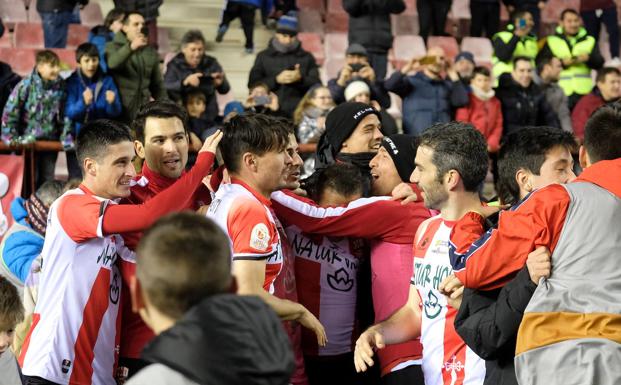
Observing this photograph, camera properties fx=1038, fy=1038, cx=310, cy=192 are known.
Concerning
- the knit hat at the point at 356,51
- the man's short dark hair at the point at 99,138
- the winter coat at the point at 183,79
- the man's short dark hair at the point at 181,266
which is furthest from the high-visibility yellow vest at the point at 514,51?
the man's short dark hair at the point at 181,266

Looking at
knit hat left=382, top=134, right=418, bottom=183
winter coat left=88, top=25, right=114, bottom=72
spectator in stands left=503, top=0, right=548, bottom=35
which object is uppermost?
spectator in stands left=503, top=0, right=548, bottom=35

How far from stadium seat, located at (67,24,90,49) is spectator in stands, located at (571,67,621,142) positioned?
20.8 feet

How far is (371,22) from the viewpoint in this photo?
1252cm

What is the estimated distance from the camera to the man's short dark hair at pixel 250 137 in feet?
16.4

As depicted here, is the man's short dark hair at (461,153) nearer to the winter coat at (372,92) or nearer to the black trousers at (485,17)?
the winter coat at (372,92)

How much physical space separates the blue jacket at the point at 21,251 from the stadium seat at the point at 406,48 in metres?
8.02

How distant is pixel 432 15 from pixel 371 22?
258cm

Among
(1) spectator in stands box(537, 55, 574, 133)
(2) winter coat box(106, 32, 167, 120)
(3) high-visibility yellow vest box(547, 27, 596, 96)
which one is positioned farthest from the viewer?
(3) high-visibility yellow vest box(547, 27, 596, 96)

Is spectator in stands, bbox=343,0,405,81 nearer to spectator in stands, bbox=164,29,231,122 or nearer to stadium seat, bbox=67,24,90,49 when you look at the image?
spectator in stands, bbox=164,29,231,122

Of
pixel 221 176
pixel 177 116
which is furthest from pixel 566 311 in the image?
pixel 177 116

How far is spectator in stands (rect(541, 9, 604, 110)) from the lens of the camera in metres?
13.6

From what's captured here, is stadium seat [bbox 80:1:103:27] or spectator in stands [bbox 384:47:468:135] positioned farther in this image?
stadium seat [bbox 80:1:103:27]

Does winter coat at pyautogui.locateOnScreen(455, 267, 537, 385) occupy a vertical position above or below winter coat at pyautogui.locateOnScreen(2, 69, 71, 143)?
below

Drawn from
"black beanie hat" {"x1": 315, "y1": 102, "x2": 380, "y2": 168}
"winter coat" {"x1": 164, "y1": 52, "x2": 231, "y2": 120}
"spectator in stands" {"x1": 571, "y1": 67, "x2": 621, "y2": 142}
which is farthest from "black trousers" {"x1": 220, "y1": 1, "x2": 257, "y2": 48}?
"black beanie hat" {"x1": 315, "y1": 102, "x2": 380, "y2": 168}
